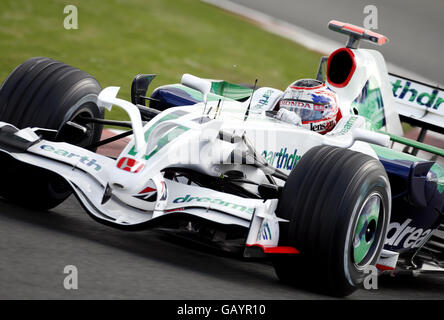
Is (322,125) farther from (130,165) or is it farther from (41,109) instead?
(41,109)

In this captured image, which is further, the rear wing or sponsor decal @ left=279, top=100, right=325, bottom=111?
the rear wing

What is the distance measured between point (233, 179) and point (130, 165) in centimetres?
82

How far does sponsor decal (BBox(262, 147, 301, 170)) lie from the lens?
5977mm

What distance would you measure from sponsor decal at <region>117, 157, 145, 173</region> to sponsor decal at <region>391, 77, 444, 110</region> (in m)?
4.28

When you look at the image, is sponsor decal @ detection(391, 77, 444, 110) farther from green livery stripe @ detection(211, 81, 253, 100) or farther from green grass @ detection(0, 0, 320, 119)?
green grass @ detection(0, 0, 320, 119)

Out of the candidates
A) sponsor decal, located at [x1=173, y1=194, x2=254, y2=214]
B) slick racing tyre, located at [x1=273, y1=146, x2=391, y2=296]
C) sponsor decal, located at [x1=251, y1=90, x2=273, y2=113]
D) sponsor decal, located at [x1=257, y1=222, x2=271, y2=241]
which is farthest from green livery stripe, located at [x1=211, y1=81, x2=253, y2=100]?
sponsor decal, located at [x1=257, y1=222, x2=271, y2=241]

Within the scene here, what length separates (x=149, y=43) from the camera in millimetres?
15000

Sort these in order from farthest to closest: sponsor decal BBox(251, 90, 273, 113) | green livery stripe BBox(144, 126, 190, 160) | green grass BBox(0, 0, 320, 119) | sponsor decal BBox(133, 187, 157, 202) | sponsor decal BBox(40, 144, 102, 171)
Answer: green grass BBox(0, 0, 320, 119)
sponsor decal BBox(251, 90, 273, 113)
sponsor decal BBox(133, 187, 157, 202)
sponsor decal BBox(40, 144, 102, 171)
green livery stripe BBox(144, 126, 190, 160)

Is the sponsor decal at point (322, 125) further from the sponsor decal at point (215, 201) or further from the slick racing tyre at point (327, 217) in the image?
the sponsor decal at point (215, 201)

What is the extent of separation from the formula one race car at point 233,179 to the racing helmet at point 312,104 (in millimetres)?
107

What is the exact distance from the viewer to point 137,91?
6.85 m

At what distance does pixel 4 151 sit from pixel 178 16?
40.2 feet

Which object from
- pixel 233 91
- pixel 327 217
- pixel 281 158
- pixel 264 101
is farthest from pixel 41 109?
pixel 233 91

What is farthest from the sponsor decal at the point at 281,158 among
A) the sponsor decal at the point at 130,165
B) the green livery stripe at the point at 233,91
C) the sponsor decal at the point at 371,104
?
the green livery stripe at the point at 233,91
